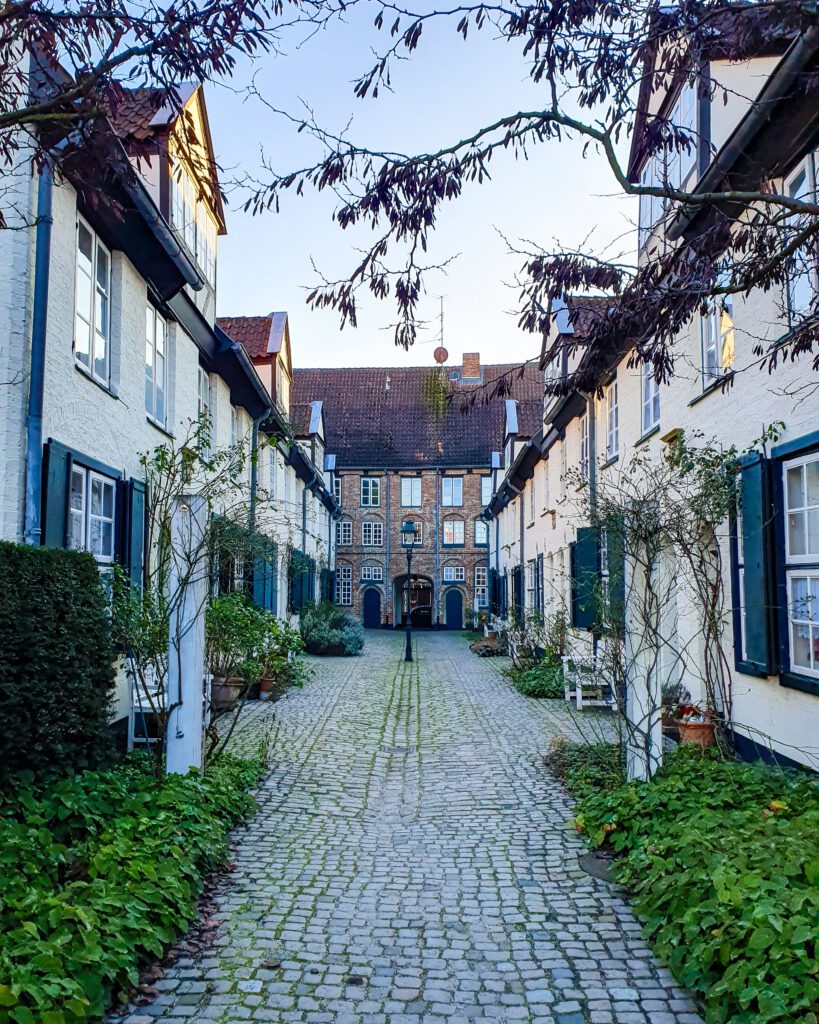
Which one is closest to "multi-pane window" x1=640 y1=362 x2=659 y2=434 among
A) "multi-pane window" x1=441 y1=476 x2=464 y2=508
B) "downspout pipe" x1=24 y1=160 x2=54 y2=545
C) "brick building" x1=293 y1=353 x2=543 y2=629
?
"downspout pipe" x1=24 y1=160 x2=54 y2=545

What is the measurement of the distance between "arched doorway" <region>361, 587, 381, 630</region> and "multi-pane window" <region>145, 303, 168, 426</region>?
2907 centimetres

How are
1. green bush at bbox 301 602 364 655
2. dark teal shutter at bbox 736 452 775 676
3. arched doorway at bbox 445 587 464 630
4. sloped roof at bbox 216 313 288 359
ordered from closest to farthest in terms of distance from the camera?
dark teal shutter at bbox 736 452 775 676 < sloped roof at bbox 216 313 288 359 < green bush at bbox 301 602 364 655 < arched doorway at bbox 445 587 464 630

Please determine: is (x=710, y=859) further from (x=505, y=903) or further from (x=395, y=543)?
(x=395, y=543)

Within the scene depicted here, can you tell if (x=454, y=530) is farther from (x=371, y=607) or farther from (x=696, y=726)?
(x=696, y=726)

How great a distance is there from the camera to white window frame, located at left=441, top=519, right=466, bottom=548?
39.4 metres

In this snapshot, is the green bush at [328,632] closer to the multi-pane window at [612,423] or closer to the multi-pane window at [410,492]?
the multi-pane window at [612,423]

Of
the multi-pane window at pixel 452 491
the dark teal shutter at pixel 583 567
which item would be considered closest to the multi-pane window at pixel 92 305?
the dark teal shutter at pixel 583 567

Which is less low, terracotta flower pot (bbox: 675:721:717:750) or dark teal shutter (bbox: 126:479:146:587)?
dark teal shutter (bbox: 126:479:146:587)

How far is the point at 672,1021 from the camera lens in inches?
140

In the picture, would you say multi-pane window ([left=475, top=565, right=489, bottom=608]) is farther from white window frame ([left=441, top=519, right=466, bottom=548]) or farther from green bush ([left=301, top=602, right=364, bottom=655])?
green bush ([left=301, top=602, right=364, bottom=655])

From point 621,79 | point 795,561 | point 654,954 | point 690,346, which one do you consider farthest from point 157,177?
point 654,954

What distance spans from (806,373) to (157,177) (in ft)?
25.0

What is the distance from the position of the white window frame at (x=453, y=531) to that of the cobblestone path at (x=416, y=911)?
3003cm

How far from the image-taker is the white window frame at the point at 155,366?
33.6ft
